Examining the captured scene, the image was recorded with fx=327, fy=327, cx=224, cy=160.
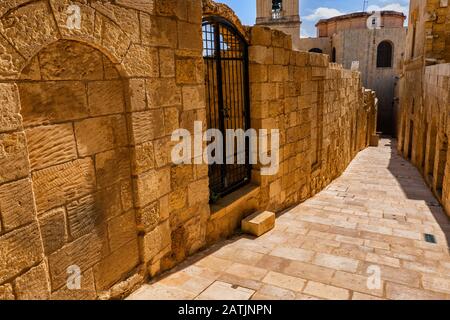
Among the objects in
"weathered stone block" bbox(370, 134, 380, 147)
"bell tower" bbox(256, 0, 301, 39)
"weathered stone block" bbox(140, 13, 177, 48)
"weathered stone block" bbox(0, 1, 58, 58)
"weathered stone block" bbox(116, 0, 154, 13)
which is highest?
"bell tower" bbox(256, 0, 301, 39)

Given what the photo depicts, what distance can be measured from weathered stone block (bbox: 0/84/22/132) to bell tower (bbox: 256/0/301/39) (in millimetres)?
26981

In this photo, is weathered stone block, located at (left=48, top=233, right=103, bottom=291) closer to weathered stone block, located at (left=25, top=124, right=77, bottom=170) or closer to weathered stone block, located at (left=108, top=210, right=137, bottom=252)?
→ weathered stone block, located at (left=108, top=210, right=137, bottom=252)

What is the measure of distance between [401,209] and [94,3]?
7.27 meters

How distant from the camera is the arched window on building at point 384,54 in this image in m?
27.2

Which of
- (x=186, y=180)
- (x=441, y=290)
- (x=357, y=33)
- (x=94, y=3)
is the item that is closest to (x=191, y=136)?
(x=186, y=180)

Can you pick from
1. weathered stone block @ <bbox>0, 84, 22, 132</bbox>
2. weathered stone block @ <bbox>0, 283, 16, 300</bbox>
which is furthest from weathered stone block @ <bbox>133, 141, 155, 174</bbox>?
weathered stone block @ <bbox>0, 283, 16, 300</bbox>

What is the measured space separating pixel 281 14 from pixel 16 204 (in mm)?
28737

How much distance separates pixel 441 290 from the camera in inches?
141

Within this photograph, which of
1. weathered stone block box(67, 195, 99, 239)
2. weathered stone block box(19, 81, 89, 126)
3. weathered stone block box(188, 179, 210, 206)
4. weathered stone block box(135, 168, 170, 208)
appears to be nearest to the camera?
weathered stone block box(19, 81, 89, 126)

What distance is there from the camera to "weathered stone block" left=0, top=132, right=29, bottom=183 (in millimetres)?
1965

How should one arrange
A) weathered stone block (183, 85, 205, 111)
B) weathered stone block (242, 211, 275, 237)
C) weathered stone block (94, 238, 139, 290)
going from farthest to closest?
weathered stone block (242, 211, 275, 237) < weathered stone block (183, 85, 205, 111) < weathered stone block (94, 238, 139, 290)

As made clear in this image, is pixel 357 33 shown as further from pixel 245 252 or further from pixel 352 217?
pixel 245 252

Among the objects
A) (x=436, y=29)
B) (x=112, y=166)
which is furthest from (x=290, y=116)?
(x=436, y=29)

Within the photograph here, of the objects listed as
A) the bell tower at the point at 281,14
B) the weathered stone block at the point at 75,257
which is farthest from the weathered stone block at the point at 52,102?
the bell tower at the point at 281,14
